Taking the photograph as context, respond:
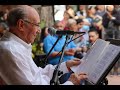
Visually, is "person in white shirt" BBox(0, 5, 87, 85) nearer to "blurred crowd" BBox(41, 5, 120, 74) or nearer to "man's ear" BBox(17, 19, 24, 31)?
"man's ear" BBox(17, 19, 24, 31)

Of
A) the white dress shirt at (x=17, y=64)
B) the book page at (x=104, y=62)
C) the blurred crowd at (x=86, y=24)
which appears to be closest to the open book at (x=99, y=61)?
the book page at (x=104, y=62)

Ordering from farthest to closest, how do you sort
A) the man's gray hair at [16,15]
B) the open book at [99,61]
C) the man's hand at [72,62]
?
the man's hand at [72,62] → the man's gray hair at [16,15] → the open book at [99,61]

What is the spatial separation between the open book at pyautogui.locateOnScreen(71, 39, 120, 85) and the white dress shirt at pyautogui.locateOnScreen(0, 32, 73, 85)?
0.13 meters

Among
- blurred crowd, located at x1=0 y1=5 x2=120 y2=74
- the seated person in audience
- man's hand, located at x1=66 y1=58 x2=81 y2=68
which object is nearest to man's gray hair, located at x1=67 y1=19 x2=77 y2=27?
blurred crowd, located at x1=0 y1=5 x2=120 y2=74

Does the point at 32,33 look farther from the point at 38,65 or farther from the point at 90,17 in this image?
the point at 90,17

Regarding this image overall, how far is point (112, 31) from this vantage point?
2.34m

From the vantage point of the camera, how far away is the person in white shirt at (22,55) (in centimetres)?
165

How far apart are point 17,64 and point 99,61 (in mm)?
486

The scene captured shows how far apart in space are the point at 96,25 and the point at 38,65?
762 millimetres

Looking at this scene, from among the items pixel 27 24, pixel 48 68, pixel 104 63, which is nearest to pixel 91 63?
pixel 104 63

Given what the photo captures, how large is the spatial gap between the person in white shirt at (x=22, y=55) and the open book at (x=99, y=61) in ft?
0.18

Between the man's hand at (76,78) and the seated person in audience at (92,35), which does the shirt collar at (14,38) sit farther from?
the seated person in audience at (92,35)

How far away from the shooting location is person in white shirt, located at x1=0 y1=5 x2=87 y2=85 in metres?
1.65

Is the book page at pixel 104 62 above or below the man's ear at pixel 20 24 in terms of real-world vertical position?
below
